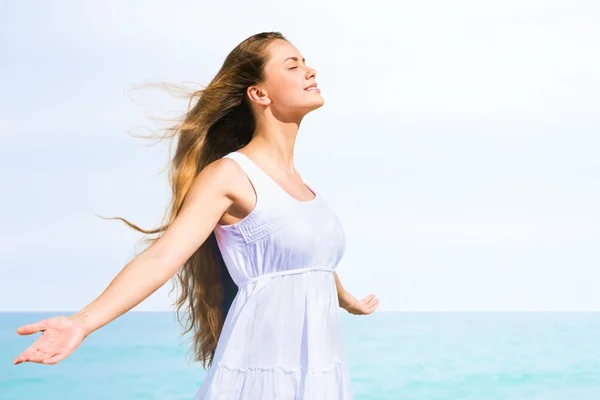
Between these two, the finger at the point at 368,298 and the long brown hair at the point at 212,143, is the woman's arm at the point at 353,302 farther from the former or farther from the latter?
the long brown hair at the point at 212,143

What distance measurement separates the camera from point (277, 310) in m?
2.62

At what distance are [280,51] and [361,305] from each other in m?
0.99

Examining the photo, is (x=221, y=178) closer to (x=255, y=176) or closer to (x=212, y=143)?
(x=255, y=176)

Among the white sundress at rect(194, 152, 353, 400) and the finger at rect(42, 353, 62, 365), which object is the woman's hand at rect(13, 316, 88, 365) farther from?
the white sundress at rect(194, 152, 353, 400)

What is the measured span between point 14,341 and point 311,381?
19.6m

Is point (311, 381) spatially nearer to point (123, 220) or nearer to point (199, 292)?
point (199, 292)

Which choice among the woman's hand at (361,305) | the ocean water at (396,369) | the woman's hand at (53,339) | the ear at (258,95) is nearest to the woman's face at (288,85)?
the ear at (258,95)

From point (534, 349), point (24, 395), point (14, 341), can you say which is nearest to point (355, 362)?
point (534, 349)

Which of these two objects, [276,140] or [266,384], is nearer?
[266,384]

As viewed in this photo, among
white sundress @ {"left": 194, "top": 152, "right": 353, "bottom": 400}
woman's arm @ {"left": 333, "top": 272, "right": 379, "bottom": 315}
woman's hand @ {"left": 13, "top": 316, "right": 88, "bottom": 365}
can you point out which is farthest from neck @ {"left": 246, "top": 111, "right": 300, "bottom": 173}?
woman's hand @ {"left": 13, "top": 316, "right": 88, "bottom": 365}

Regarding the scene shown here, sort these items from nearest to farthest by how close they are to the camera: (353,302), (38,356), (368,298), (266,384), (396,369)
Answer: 1. (38,356)
2. (266,384)
3. (353,302)
4. (368,298)
5. (396,369)

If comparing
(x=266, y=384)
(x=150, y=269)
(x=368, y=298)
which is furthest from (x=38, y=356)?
(x=368, y=298)

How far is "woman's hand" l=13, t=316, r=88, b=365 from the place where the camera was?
79.0 inches

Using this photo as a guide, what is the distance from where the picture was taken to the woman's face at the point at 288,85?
2777mm
